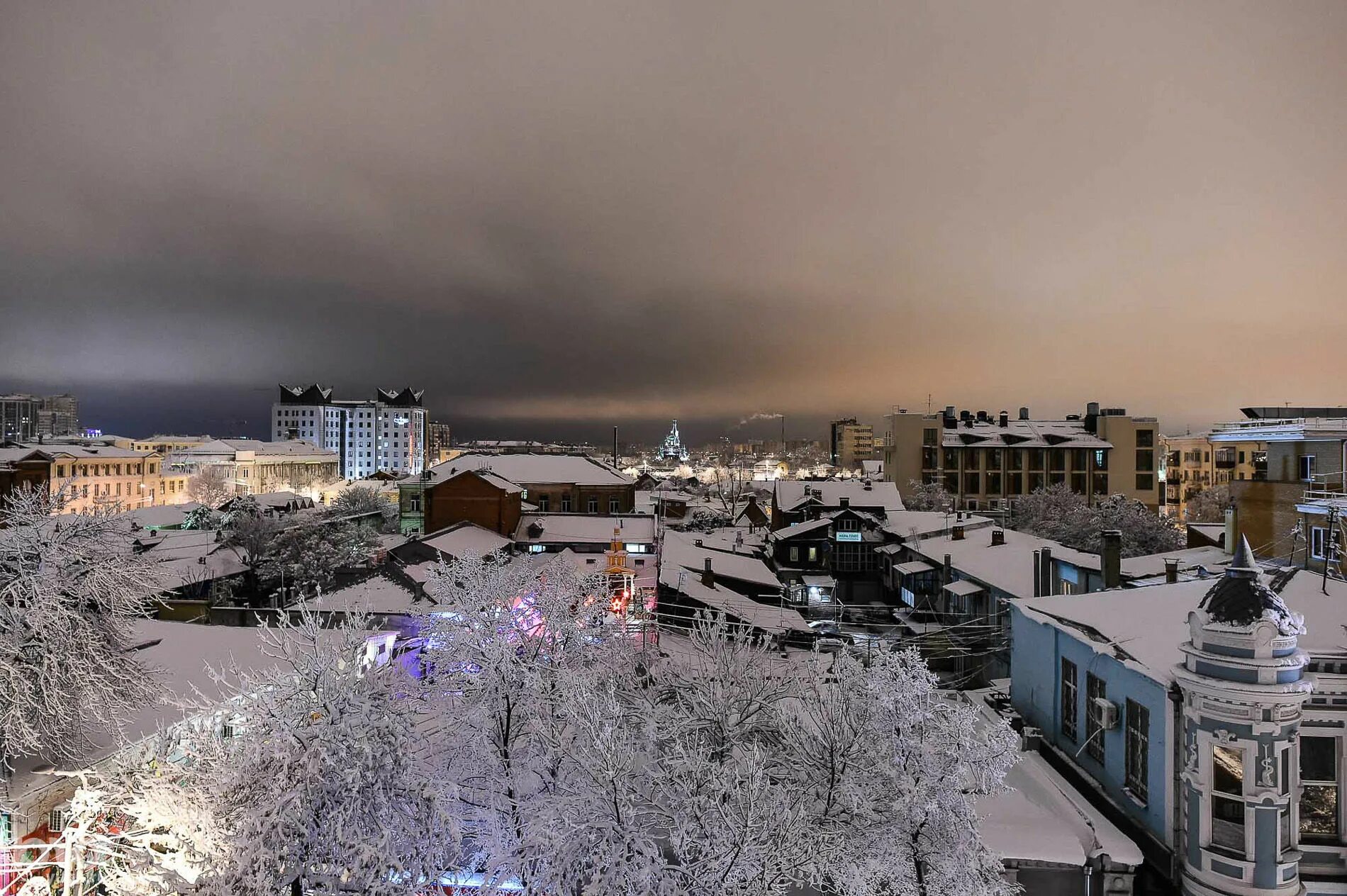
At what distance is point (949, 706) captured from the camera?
38.5ft

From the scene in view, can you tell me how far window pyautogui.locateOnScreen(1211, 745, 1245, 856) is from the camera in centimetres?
1073

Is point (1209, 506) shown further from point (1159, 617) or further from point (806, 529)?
point (1159, 617)

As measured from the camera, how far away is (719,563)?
117 feet

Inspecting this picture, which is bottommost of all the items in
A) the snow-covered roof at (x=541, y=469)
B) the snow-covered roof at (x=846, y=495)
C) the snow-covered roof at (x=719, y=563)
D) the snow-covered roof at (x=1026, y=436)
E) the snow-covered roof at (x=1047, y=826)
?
the snow-covered roof at (x=1047, y=826)

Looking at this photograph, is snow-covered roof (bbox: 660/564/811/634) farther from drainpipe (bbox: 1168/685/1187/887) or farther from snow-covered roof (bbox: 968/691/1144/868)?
drainpipe (bbox: 1168/685/1187/887)

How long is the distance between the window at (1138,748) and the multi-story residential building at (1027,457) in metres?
57.8

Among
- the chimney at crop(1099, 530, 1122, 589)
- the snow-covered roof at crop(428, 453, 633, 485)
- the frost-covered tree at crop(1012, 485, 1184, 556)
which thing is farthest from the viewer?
the snow-covered roof at crop(428, 453, 633, 485)

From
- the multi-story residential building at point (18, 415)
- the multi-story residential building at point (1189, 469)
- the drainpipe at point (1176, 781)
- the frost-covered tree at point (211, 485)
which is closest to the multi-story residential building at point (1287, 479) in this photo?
the drainpipe at point (1176, 781)

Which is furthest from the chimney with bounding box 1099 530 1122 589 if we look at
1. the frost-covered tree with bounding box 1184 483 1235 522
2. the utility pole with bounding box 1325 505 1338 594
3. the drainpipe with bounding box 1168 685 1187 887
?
the frost-covered tree with bounding box 1184 483 1235 522

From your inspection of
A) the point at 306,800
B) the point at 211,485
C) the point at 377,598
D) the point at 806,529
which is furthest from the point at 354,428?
the point at 306,800

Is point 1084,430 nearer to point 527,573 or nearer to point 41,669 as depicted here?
point 527,573

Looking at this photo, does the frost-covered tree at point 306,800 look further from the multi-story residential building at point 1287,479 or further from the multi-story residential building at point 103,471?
the multi-story residential building at point 103,471

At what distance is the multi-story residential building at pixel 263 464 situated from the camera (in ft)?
341

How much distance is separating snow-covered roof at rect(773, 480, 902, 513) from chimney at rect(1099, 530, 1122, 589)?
29296mm
